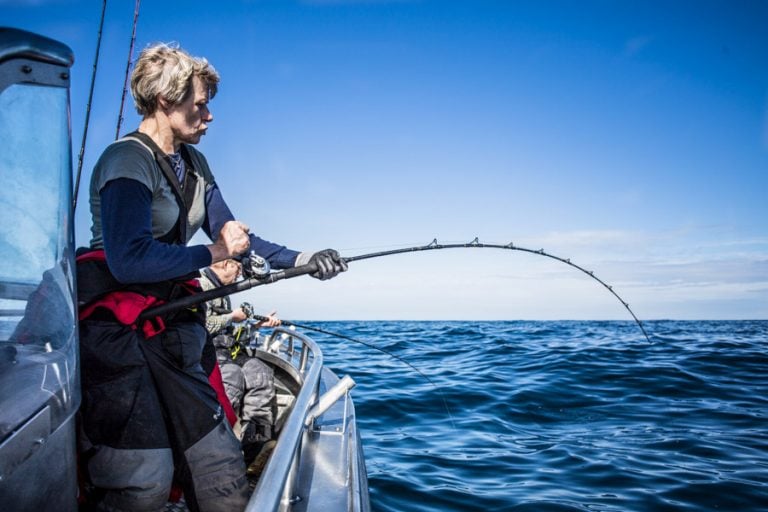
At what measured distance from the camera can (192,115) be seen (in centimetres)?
200

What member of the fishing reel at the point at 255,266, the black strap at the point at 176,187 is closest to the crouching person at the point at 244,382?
the fishing reel at the point at 255,266

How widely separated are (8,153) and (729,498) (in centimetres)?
500

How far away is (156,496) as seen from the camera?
1.72 m

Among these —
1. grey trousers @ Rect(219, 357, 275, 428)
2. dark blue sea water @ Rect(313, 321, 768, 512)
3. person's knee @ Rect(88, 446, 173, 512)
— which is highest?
person's knee @ Rect(88, 446, 173, 512)

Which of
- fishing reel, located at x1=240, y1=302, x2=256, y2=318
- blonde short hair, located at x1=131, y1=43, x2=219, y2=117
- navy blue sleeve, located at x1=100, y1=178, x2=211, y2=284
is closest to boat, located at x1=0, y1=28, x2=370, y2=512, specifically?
navy blue sleeve, located at x1=100, y1=178, x2=211, y2=284

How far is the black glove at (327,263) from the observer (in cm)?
232

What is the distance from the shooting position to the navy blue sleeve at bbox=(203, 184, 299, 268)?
93.9 inches

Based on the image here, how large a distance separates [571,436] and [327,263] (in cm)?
438

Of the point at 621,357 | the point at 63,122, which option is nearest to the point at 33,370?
the point at 63,122

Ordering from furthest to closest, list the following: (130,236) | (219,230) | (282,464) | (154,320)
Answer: (219,230), (154,320), (130,236), (282,464)

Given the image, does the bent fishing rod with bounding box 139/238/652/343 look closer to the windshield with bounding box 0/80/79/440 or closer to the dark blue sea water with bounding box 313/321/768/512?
the windshield with bounding box 0/80/79/440

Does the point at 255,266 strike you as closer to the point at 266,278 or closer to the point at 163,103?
the point at 266,278

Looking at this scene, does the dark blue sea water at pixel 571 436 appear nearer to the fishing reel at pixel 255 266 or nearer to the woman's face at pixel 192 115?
the fishing reel at pixel 255 266

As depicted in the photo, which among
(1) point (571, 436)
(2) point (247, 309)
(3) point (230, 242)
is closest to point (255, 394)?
(2) point (247, 309)
